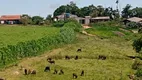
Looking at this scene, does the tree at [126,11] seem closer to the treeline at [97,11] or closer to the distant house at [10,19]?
the treeline at [97,11]

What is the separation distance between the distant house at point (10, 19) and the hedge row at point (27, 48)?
235 ft

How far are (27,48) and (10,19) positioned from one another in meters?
93.1

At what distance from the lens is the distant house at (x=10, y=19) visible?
12100cm

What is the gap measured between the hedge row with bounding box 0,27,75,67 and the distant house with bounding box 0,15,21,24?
71563mm

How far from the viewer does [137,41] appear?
36531mm

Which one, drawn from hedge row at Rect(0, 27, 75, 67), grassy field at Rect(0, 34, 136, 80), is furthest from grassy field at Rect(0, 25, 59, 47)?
grassy field at Rect(0, 34, 136, 80)

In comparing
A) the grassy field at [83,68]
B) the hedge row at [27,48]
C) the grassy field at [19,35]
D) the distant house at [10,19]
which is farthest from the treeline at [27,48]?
the distant house at [10,19]

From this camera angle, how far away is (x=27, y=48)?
35000 mm

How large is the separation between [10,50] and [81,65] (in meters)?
6.67

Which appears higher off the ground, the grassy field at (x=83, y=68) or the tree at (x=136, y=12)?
the tree at (x=136, y=12)

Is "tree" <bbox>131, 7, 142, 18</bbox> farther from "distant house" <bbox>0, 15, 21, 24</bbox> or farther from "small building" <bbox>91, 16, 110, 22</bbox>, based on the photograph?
"distant house" <bbox>0, 15, 21, 24</bbox>

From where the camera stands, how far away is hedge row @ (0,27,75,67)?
95.8ft

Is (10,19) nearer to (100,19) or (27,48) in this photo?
(100,19)

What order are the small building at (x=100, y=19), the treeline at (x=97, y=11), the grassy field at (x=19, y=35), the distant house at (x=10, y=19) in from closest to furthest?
1. the grassy field at (x=19, y=35)
2. the small building at (x=100, y=19)
3. the distant house at (x=10, y=19)
4. the treeline at (x=97, y=11)
